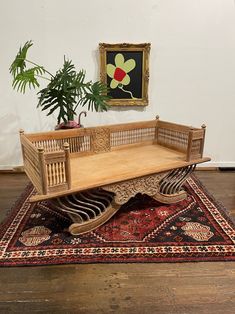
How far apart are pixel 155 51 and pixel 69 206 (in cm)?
209

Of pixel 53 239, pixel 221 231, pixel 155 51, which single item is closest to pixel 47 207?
pixel 53 239

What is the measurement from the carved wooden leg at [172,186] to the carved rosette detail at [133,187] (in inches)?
5.5

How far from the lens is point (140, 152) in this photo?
244 cm

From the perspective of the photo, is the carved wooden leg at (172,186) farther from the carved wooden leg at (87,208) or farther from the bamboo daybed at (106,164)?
the carved wooden leg at (87,208)

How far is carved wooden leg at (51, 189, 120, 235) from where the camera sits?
1788 millimetres

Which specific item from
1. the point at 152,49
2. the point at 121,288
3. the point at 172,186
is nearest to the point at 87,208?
the point at 121,288

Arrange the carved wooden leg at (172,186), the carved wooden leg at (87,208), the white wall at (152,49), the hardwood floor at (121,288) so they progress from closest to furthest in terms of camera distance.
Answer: the hardwood floor at (121,288) < the carved wooden leg at (87,208) < the carved wooden leg at (172,186) < the white wall at (152,49)

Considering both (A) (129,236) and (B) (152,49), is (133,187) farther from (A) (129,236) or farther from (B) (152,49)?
(B) (152,49)

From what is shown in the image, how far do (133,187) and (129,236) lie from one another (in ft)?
1.24

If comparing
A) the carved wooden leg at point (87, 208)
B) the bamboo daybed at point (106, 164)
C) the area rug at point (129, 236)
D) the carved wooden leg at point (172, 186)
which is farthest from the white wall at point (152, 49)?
the carved wooden leg at point (87, 208)

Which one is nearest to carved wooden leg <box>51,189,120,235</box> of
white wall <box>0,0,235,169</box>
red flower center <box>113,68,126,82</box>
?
white wall <box>0,0,235,169</box>

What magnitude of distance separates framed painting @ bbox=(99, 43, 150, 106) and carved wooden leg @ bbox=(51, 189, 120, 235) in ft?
4.75

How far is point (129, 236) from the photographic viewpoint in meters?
1.91

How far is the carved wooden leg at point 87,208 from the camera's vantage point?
1788 mm
